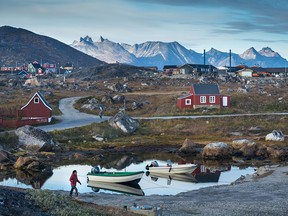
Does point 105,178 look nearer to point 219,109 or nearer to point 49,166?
point 49,166

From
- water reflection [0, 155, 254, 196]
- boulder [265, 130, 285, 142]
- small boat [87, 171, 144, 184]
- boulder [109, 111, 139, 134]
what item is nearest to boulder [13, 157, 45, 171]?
water reflection [0, 155, 254, 196]

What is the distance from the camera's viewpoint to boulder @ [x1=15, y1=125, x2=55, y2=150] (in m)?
66.4

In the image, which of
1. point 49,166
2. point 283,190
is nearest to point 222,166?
point 283,190

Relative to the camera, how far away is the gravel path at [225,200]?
35.8 m

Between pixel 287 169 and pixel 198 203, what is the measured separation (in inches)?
818

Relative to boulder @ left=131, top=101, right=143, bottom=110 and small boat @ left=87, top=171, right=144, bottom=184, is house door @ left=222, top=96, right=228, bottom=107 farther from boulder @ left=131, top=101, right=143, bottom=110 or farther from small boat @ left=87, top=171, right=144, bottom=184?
small boat @ left=87, top=171, right=144, bottom=184

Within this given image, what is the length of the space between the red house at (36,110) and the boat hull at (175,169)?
33.9 meters

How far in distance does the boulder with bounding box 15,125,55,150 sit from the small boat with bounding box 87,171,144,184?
62.2ft

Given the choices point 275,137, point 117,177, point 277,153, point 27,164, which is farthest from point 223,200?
point 275,137

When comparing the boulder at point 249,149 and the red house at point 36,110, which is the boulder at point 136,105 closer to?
the red house at point 36,110

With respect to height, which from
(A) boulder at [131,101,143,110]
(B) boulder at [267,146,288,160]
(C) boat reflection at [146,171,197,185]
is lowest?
(C) boat reflection at [146,171,197,185]

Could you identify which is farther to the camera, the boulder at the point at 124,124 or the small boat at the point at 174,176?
the boulder at the point at 124,124

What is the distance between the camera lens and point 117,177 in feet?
160

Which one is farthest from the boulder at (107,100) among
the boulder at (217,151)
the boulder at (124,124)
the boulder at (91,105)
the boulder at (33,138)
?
the boulder at (217,151)
